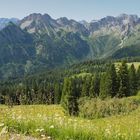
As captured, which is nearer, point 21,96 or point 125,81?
point 21,96

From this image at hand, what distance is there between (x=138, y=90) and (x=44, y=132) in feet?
368

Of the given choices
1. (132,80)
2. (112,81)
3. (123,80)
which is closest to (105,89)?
(112,81)

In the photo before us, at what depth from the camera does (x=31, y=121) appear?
39.6ft

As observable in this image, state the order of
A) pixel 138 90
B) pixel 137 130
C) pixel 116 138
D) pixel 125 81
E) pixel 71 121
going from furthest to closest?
pixel 138 90
pixel 125 81
pixel 71 121
pixel 137 130
pixel 116 138

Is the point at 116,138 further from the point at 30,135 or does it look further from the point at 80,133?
the point at 30,135

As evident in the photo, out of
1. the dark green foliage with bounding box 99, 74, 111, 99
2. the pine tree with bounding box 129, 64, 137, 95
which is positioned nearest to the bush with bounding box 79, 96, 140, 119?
the dark green foliage with bounding box 99, 74, 111, 99

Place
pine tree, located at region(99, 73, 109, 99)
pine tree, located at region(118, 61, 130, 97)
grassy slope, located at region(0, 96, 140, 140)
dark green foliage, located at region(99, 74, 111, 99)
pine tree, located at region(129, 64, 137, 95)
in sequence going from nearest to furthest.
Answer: grassy slope, located at region(0, 96, 140, 140) < pine tree, located at region(118, 61, 130, 97) < dark green foliage, located at region(99, 74, 111, 99) < pine tree, located at region(99, 73, 109, 99) < pine tree, located at region(129, 64, 137, 95)

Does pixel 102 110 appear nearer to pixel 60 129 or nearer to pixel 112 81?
pixel 60 129

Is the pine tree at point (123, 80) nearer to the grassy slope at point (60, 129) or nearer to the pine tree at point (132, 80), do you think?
the pine tree at point (132, 80)

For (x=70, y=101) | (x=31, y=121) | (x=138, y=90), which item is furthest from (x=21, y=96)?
(x=138, y=90)

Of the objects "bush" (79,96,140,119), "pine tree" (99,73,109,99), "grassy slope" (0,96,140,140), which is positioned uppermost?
"grassy slope" (0,96,140,140)

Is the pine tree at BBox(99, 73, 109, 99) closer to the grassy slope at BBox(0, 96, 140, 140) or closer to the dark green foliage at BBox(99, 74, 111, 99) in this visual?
the dark green foliage at BBox(99, 74, 111, 99)

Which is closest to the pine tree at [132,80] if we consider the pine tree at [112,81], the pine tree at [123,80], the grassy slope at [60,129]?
the pine tree at [112,81]

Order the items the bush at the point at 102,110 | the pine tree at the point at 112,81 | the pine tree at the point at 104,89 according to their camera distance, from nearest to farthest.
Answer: the bush at the point at 102,110 < the pine tree at the point at 112,81 < the pine tree at the point at 104,89
